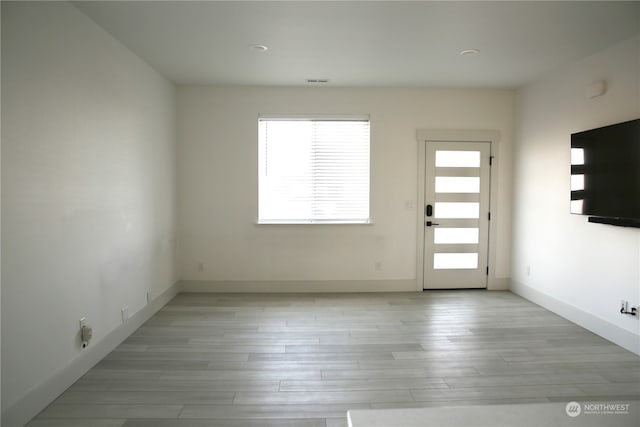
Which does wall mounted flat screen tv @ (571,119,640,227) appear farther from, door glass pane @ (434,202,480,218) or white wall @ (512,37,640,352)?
door glass pane @ (434,202,480,218)

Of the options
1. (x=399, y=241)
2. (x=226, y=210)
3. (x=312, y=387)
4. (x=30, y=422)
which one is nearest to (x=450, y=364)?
(x=312, y=387)

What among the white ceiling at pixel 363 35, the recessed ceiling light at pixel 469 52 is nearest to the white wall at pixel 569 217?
the white ceiling at pixel 363 35

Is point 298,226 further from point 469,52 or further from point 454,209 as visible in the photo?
point 469,52

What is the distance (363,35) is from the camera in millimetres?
3383

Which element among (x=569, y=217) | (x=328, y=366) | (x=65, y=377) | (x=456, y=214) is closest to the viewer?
(x=65, y=377)

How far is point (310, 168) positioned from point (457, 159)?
2086 millimetres

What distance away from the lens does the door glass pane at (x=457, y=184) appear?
5277 mm

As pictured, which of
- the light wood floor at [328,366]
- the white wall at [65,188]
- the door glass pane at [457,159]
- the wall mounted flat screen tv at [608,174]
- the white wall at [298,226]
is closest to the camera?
the white wall at [65,188]

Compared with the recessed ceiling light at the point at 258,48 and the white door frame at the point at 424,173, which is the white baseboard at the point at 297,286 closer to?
the white door frame at the point at 424,173

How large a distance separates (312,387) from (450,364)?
119 centimetres

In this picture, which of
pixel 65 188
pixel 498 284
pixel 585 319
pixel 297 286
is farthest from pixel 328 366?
pixel 498 284

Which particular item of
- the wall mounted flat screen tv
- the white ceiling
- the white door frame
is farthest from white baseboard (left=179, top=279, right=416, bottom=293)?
the white ceiling

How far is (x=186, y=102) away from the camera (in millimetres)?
5117

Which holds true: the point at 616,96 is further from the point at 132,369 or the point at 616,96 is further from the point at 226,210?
the point at 132,369
